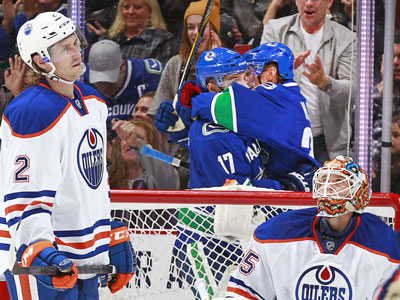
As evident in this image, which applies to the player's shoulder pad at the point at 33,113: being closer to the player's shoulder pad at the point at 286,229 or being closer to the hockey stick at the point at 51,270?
the hockey stick at the point at 51,270

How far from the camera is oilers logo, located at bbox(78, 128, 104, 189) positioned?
2486mm

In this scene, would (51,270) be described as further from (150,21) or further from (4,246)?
(150,21)

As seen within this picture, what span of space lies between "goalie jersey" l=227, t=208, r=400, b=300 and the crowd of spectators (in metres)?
2.41

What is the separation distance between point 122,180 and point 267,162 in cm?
150

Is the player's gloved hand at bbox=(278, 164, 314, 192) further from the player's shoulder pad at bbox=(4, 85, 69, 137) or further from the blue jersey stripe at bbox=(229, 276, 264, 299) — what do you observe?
the player's shoulder pad at bbox=(4, 85, 69, 137)

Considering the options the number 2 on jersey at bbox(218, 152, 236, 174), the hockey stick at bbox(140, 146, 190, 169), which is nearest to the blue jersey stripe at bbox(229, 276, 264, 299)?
the number 2 on jersey at bbox(218, 152, 236, 174)

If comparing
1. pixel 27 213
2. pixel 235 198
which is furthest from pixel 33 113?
pixel 235 198

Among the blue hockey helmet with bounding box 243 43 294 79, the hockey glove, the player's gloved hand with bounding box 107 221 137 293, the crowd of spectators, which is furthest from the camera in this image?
the crowd of spectators

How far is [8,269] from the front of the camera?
2.52 m

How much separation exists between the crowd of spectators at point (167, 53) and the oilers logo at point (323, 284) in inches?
95.7

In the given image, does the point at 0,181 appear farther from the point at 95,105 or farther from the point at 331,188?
the point at 331,188

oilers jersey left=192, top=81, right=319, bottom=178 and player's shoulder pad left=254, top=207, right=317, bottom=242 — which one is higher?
oilers jersey left=192, top=81, right=319, bottom=178

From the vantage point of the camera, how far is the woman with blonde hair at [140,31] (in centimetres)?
532

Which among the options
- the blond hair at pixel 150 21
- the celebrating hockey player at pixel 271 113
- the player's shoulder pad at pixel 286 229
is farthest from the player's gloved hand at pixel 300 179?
the blond hair at pixel 150 21
